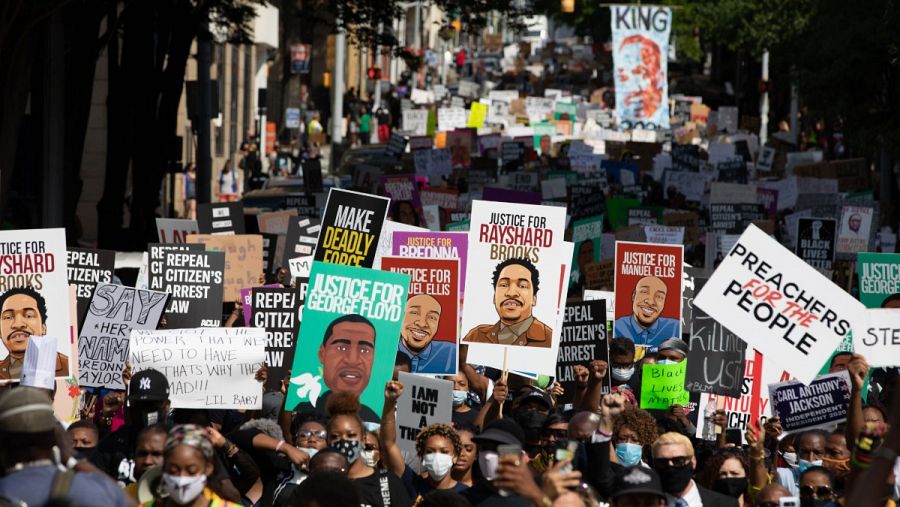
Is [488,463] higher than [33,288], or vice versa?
[33,288]

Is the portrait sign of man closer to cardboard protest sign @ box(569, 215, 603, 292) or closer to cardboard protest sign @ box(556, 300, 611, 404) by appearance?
cardboard protest sign @ box(556, 300, 611, 404)

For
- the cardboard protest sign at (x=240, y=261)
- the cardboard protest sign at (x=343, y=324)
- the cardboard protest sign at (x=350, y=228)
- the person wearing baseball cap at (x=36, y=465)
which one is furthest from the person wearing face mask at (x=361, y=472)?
the cardboard protest sign at (x=240, y=261)

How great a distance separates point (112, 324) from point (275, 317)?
1.02m

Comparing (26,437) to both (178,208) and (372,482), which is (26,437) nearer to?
(372,482)

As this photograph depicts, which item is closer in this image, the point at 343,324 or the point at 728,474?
the point at 728,474

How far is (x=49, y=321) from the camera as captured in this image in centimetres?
1004

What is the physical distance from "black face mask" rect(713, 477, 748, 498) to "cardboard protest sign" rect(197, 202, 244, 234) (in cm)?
975

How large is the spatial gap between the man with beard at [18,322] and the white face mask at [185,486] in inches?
174

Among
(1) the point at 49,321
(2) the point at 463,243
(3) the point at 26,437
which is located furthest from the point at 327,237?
(3) the point at 26,437

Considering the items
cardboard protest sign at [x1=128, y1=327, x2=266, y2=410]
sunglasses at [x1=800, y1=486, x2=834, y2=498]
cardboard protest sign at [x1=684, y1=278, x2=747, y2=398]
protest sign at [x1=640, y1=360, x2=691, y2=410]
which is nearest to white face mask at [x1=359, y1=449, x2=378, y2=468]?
cardboard protest sign at [x1=128, y1=327, x2=266, y2=410]

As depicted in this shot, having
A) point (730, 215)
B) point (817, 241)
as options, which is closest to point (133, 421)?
point (817, 241)

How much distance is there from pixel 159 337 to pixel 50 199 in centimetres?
1129

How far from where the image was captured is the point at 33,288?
10.1 m

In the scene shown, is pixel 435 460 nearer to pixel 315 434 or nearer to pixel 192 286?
pixel 315 434
